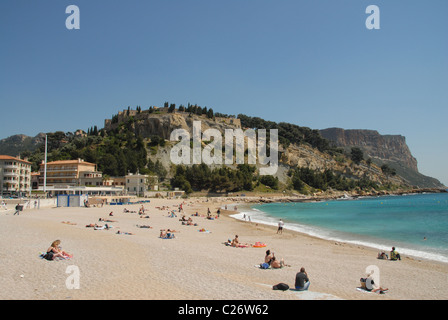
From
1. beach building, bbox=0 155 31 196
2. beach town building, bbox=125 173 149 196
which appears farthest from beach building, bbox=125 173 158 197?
beach building, bbox=0 155 31 196

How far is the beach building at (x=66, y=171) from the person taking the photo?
71062 mm

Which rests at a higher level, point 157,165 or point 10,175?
point 157,165

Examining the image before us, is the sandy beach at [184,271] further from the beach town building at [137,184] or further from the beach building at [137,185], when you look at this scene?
the beach town building at [137,184]

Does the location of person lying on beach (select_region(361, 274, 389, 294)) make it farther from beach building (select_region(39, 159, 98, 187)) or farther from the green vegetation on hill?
beach building (select_region(39, 159, 98, 187))

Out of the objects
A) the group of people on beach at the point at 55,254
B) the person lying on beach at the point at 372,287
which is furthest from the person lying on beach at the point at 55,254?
the person lying on beach at the point at 372,287

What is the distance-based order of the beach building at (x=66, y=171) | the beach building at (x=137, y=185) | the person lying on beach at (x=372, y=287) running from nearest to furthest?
the person lying on beach at (x=372, y=287)
the beach building at (x=137, y=185)
the beach building at (x=66, y=171)

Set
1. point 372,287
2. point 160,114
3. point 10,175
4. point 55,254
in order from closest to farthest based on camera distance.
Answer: point 372,287 → point 55,254 → point 10,175 → point 160,114

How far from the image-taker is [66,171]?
72.4 metres

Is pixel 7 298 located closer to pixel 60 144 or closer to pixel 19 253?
pixel 19 253

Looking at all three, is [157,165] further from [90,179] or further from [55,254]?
[55,254]

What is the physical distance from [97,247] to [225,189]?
70.0m

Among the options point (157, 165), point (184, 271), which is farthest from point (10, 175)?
point (184, 271)

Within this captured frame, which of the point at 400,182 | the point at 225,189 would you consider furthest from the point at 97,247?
the point at 400,182

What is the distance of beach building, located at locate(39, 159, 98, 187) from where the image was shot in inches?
2798
